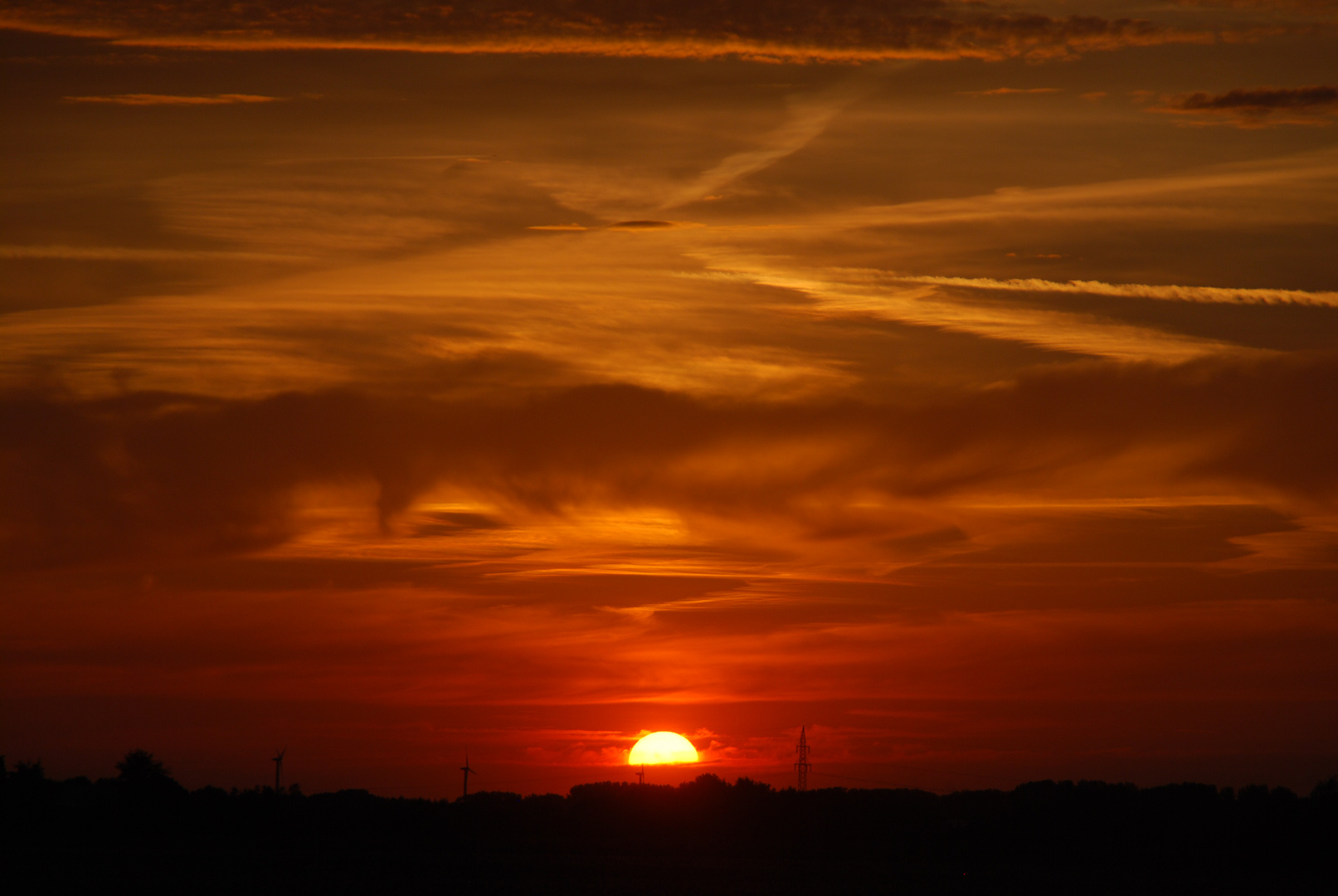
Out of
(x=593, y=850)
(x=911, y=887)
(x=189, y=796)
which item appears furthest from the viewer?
(x=189, y=796)

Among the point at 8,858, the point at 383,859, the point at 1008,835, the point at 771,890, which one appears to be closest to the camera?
the point at 771,890

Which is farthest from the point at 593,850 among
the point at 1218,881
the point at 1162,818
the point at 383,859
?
the point at 1162,818

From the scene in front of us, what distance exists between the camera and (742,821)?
143 m

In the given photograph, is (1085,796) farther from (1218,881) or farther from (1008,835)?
(1218,881)

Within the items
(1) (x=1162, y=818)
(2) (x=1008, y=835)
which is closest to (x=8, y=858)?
(2) (x=1008, y=835)

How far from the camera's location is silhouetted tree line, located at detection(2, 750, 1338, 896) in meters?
74.3

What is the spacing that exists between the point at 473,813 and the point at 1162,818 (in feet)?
238

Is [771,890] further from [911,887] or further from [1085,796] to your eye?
[1085,796]

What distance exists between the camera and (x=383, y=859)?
296 ft

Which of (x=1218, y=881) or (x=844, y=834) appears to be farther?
(x=844, y=834)

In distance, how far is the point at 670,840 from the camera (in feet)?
408

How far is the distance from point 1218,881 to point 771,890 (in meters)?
32.6

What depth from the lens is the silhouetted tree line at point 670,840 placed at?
74312 millimetres

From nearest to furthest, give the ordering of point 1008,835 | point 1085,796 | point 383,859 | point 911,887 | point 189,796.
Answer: point 911,887 → point 383,859 → point 1008,835 → point 1085,796 → point 189,796
